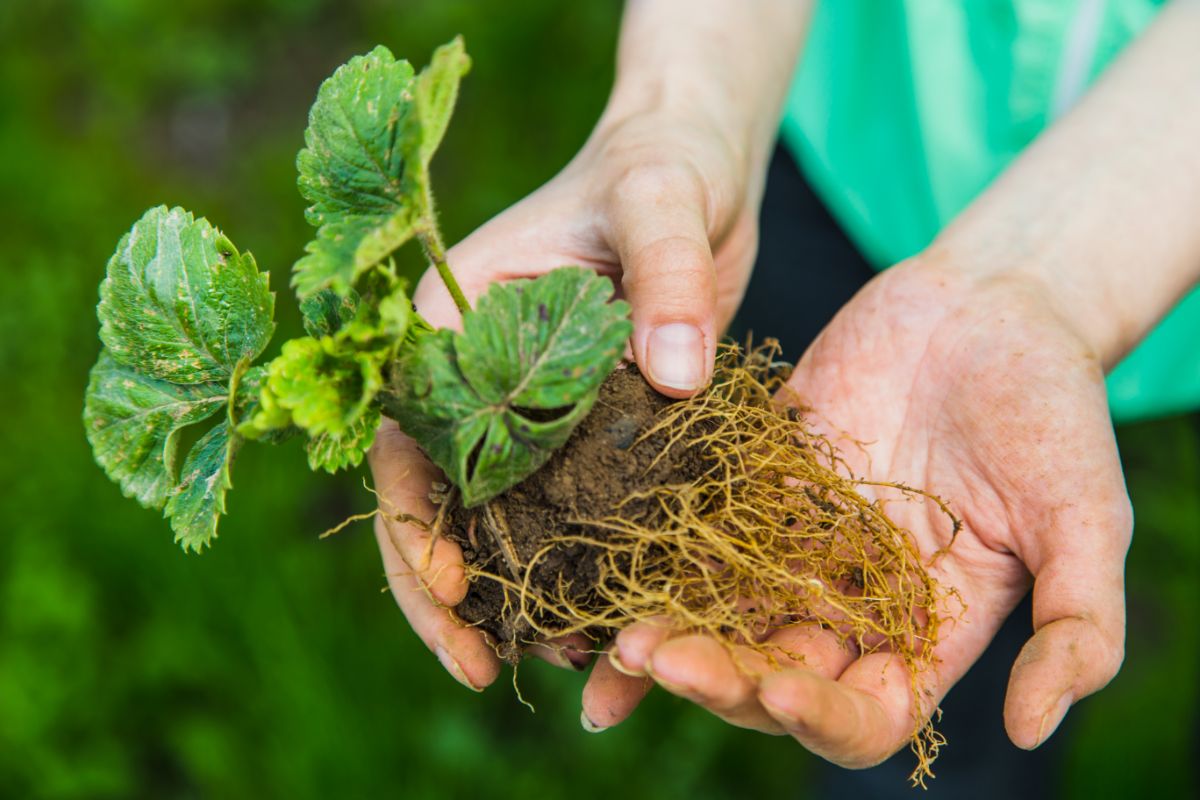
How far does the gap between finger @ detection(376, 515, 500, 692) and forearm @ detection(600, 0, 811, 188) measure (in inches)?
43.6

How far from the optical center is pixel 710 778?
300 centimetres

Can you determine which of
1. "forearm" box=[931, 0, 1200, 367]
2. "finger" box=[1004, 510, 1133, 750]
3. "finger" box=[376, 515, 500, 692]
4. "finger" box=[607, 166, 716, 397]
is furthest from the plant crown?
"forearm" box=[931, 0, 1200, 367]

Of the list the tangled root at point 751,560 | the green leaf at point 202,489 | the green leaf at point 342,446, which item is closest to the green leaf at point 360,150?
the green leaf at point 342,446

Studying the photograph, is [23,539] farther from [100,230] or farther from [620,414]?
[620,414]

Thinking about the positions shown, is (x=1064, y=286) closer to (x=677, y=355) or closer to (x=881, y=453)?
(x=881, y=453)

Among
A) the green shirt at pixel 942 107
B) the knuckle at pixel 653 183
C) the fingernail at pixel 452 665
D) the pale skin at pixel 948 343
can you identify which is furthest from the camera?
the green shirt at pixel 942 107

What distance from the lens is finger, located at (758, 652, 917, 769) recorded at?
144cm

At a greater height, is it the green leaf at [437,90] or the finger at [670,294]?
the green leaf at [437,90]

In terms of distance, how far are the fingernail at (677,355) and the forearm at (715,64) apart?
0.69 metres

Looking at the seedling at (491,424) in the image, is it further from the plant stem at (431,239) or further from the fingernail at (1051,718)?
the fingernail at (1051,718)

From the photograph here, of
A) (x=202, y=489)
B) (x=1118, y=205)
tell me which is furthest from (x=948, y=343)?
(x=202, y=489)

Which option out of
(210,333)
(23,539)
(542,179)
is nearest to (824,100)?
(542,179)

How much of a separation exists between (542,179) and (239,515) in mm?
1596

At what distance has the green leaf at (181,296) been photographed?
1732 mm
